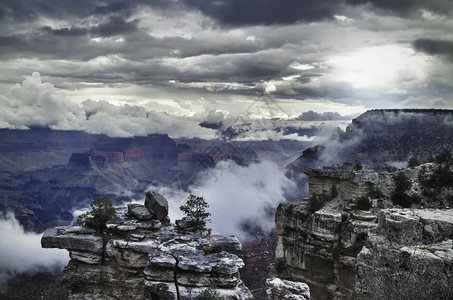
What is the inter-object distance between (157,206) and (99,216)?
16.5ft

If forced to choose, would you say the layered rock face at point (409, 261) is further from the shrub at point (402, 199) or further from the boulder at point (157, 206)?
the shrub at point (402, 199)

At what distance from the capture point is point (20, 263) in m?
184

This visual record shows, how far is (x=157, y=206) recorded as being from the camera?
28078 mm

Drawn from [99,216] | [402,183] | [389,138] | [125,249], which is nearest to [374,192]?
[402,183]

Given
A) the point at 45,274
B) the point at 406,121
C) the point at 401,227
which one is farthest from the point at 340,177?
the point at 45,274

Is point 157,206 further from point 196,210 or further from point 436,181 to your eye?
point 436,181

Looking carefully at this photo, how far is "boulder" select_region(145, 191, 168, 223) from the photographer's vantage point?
28.1 m

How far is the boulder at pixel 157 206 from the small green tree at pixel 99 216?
3193mm

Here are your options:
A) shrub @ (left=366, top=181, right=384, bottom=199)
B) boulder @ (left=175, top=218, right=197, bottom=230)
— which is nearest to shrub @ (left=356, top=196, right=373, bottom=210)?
shrub @ (left=366, top=181, right=384, bottom=199)

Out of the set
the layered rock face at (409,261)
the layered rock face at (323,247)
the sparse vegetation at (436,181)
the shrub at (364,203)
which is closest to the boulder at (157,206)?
the layered rock face at (409,261)

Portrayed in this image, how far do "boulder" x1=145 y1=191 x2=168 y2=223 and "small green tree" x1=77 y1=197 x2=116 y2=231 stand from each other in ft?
10.5

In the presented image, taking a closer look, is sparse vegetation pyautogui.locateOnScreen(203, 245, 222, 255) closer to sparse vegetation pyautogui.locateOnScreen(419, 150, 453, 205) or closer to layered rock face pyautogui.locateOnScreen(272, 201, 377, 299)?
layered rock face pyautogui.locateOnScreen(272, 201, 377, 299)

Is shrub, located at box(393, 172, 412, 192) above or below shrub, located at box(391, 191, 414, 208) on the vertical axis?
above

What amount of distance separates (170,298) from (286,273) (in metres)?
39.4
